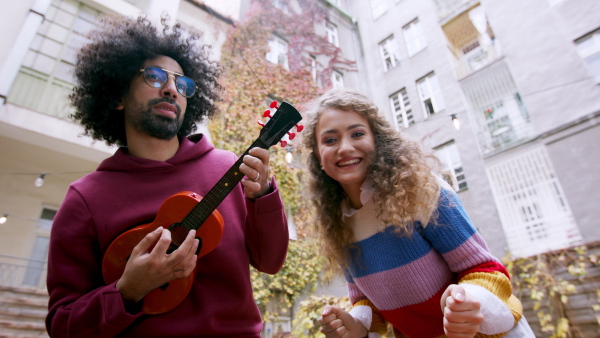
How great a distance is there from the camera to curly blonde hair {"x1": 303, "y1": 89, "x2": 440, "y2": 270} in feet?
4.89

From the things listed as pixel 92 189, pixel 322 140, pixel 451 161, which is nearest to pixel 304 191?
pixel 322 140

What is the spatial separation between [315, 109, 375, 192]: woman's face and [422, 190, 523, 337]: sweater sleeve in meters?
0.42

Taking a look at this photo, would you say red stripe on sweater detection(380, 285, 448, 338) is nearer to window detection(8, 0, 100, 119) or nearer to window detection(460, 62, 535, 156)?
window detection(8, 0, 100, 119)

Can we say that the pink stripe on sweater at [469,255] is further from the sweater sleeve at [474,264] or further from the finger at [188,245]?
the finger at [188,245]

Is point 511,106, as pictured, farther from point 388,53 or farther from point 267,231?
point 267,231

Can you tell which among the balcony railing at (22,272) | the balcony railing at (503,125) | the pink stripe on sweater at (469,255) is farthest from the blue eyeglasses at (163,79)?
the balcony railing at (503,125)

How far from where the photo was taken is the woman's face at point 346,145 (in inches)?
65.4

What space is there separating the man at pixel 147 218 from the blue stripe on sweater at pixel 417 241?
0.45 metres

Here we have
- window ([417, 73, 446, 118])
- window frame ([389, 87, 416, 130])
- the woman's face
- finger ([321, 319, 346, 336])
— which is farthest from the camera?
window frame ([389, 87, 416, 130])

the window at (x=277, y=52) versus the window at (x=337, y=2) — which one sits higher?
the window at (x=337, y=2)

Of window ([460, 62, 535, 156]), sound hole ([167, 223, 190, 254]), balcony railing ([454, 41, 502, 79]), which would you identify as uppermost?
balcony railing ([454, 41, 502, 79])

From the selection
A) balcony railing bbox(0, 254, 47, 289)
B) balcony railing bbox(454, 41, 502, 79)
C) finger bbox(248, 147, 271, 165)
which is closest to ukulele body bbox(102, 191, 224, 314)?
finger bbox(248, 147, 271, 165)

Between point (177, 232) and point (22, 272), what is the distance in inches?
237

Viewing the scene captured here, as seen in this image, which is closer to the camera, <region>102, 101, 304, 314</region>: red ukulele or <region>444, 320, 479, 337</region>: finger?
<region>444, 320, 479, 337</region>: finger
